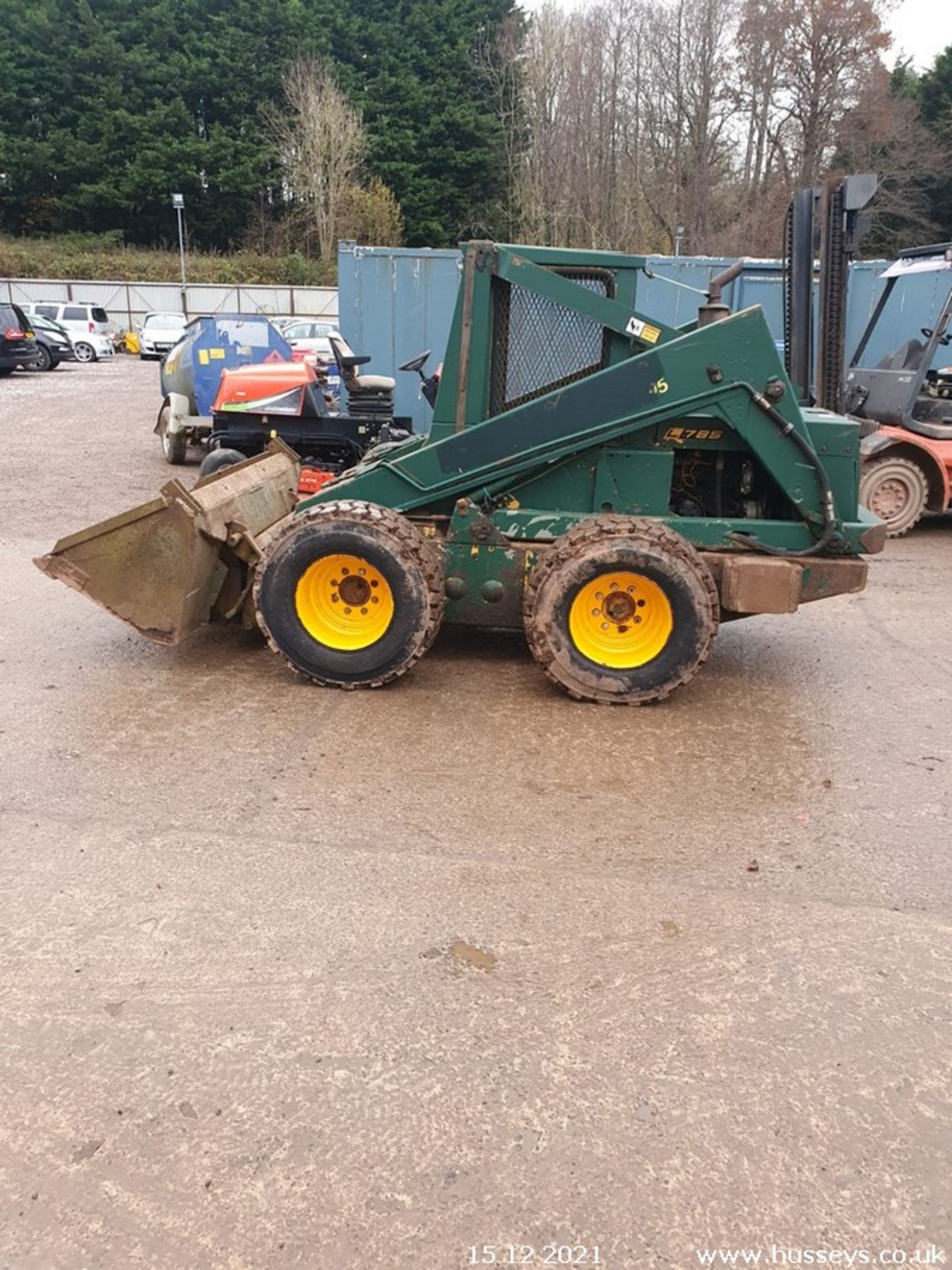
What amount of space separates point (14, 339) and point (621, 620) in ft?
69.3

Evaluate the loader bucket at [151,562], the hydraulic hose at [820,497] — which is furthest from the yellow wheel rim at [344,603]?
the hydraulic hose at [820,497]

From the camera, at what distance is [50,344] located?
25.4 meters

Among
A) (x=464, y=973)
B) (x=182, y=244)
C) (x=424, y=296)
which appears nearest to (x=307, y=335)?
(x=424, y=296)

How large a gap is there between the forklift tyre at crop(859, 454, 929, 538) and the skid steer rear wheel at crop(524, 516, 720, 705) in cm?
513

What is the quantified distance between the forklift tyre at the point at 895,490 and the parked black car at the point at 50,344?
19979 mm

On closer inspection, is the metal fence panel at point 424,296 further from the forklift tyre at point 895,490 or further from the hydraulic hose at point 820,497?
the hydraulic hose at point 820,497

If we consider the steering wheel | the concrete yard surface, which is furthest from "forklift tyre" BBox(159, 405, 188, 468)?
the steering wheel

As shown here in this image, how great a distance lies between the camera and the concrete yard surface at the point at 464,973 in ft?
7.09

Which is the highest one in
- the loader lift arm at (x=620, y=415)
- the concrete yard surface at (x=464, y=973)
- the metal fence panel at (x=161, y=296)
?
the metal fence panel at (x=161, y=296)

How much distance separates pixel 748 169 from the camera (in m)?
26.9

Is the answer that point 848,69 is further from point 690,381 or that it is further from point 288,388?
point 690,381

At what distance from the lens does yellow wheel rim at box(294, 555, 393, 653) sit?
5086 millimetres

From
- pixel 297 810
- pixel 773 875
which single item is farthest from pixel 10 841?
pixel 773 875
